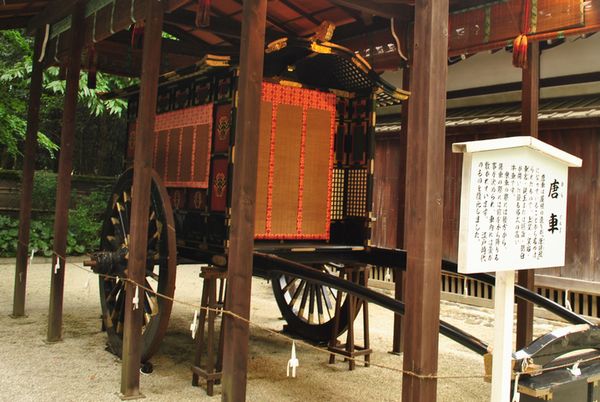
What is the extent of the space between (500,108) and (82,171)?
13869 mm

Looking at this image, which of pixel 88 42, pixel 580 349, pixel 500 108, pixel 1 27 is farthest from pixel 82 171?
pixel 580 349

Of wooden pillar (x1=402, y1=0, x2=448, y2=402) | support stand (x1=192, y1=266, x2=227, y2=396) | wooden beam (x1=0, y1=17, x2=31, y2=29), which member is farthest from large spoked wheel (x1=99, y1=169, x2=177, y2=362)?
wooden beam (x1=0, y1=17, x2=31, y2=29)

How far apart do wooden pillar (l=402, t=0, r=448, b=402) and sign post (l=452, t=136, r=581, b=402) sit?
0.15 m

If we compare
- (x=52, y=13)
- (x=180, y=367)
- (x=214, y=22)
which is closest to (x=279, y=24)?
(x=214, y=22)

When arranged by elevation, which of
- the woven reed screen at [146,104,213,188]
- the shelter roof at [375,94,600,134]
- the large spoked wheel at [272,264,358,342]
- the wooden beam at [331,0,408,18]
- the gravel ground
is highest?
the wooden beam at [331,0,408,18]

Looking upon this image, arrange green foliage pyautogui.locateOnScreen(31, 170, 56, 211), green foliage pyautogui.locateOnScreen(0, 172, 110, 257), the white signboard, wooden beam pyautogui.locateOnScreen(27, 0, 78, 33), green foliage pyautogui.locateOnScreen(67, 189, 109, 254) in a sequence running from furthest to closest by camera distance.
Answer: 1. green foliage pyautogui.locateOnScreen(31, 170, 56, 211)
2. green foliage pyautogui.locateOnScreen(67, 189, 109, 254)
3. green foliage pyautogui.locateOnScreen(0, 172, 110, 257)
4. wooden beam pyautogui.locateOnScreen(27, 0, 78, 33)
5. the white signboard

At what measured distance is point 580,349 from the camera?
11.8ft

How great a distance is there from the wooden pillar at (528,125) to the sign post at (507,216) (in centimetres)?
251

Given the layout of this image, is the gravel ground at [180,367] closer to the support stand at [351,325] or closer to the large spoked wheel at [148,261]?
the support stand at [351,325]

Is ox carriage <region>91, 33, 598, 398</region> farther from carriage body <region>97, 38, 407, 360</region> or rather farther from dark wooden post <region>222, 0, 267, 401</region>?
dark wooden post <region>222, 0, 267, 401</region>

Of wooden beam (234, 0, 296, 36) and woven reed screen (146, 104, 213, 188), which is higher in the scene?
wooden beam (234, 0, 296, 36)

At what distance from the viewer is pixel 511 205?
2947 mm

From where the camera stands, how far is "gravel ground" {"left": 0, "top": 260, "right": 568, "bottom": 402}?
5.24m

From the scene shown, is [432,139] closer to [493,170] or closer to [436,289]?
[493,170]
